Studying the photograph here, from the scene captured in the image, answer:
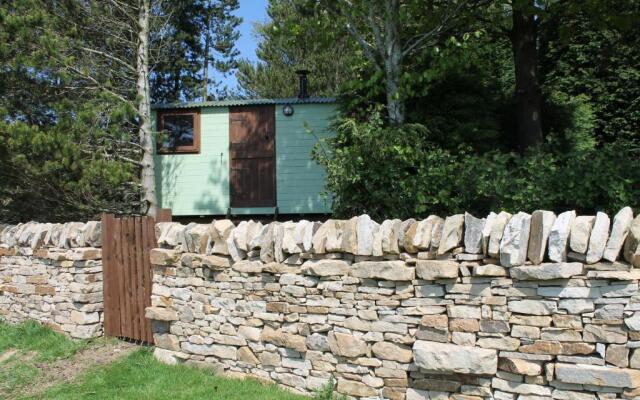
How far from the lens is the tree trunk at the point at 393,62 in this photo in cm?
840

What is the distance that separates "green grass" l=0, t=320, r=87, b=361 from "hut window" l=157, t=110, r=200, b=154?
5.47 meters

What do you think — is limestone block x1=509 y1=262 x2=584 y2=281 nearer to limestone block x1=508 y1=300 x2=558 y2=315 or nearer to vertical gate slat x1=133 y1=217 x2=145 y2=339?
limestone block x1=508 y1=300 x2=558 y2=315

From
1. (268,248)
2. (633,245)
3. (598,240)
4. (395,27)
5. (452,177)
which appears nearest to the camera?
(633,245)

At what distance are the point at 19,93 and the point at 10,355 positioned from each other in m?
6.17

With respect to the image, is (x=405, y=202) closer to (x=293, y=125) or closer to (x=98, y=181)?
(x=293, y=125)

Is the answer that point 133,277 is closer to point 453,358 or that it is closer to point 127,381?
point 127,381

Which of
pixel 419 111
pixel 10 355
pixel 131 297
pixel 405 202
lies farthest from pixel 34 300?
pixel 419 111

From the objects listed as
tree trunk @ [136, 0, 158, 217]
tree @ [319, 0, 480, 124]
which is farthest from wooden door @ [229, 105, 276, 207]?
Answer: tree @ [319, 0, 480, 124]

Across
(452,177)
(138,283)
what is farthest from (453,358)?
(138,283)

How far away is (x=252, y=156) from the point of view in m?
12.1

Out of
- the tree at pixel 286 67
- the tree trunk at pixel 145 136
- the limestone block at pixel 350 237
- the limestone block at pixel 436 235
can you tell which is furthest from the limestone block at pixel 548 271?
the tree at pixel 286 67

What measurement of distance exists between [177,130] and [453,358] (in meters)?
9.90

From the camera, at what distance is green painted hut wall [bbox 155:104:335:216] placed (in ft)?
38.8

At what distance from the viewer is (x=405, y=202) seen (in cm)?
772
